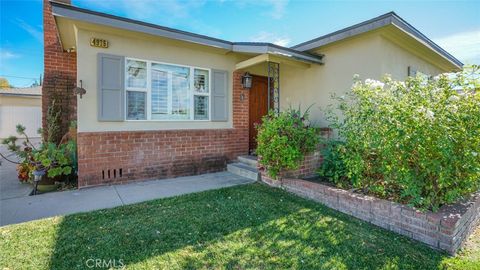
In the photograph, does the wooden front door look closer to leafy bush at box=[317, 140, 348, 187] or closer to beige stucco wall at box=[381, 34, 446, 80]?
leafy bush at box=[317, 140, 348, 187]

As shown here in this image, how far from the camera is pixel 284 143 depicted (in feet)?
16.4

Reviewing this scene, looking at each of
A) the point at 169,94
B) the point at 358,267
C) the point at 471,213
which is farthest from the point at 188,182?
the point at 471,213

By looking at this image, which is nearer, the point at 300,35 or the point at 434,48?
the point at 434,48

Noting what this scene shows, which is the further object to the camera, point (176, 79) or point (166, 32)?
point (176, 79)

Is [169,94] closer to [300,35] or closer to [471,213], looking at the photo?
[300,35]

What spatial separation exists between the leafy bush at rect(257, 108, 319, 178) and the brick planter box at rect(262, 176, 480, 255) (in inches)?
36.2

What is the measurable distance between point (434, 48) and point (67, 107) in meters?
10.7

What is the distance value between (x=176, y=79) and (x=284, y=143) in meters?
3.33

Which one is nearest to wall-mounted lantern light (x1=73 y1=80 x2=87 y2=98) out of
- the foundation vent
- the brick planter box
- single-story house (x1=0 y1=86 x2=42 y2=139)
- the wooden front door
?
the foundation vent

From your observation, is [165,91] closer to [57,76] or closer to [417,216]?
[57,76]

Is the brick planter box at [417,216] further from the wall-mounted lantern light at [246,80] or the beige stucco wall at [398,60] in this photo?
the wall-mounted lantern light at [246,80]

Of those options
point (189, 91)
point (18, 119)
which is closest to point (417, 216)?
point (189, 91)

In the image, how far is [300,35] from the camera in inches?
356

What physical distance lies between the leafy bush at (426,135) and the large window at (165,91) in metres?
4.14
